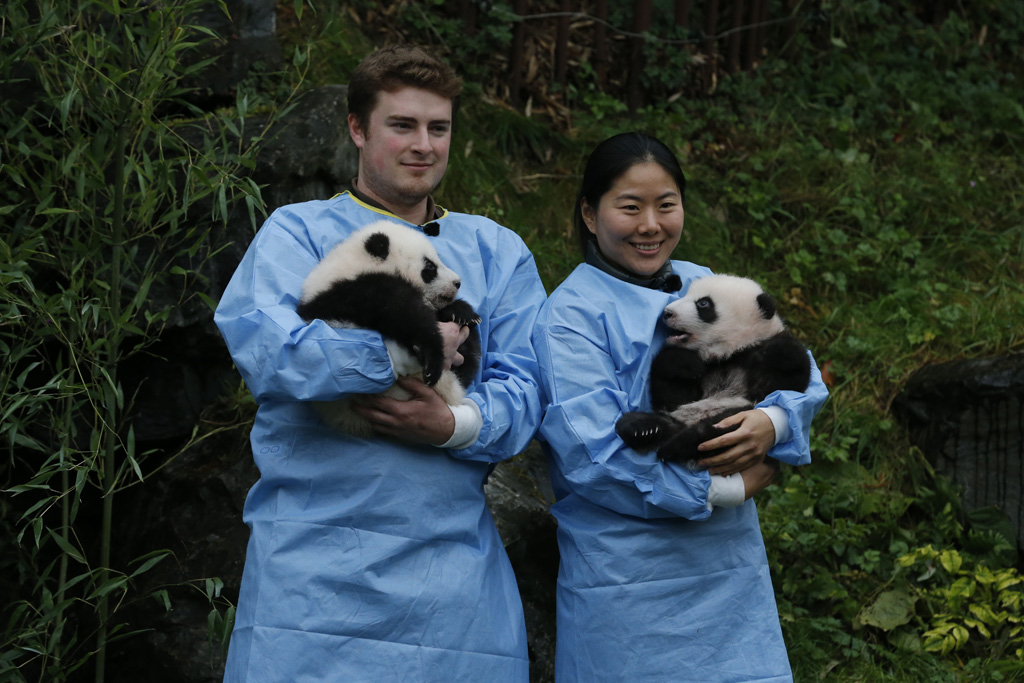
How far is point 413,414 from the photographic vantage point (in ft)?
8.26

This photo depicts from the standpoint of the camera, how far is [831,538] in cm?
457

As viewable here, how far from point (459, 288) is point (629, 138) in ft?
2.56

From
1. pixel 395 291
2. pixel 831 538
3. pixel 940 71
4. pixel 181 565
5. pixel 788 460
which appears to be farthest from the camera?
pixel 940 71

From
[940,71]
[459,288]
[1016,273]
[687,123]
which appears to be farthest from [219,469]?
[940,71]

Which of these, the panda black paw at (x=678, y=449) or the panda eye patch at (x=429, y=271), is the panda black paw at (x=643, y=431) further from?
the panda eye patch at (x=429, y=271)

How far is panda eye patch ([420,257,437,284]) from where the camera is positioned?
275 cm

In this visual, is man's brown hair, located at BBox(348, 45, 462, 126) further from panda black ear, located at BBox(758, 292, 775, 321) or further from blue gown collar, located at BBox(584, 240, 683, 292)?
panda black ear, located at BBox(758, 292, 775, 321)

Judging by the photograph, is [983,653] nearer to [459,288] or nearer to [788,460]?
[788,460]

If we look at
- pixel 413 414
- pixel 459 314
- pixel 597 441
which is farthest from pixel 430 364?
pixel 597 441

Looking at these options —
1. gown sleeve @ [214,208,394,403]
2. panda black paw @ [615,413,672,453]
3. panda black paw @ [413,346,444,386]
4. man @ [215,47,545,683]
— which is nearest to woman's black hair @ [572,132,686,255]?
man @ [215,47,545,683]

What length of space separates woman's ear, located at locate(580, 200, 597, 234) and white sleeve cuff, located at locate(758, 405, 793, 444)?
2.80 ft

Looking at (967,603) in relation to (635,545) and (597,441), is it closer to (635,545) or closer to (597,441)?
(635,545)

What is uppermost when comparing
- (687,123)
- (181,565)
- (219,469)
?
(687,123)

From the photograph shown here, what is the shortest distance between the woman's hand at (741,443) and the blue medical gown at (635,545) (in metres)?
0.07
